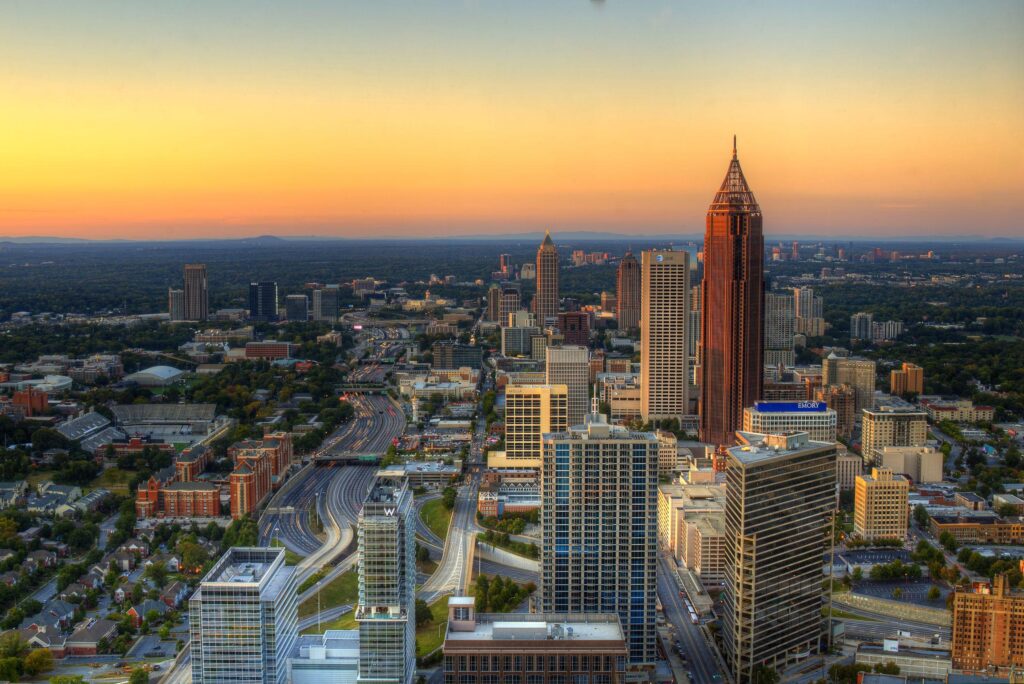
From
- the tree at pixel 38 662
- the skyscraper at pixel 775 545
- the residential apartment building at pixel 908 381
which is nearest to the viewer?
the skyscraper at pixel 775 545

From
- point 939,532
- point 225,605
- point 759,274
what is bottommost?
point 939,532

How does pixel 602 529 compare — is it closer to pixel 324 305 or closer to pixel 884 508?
pixel 884 508

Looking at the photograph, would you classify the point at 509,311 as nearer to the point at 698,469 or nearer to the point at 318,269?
the point at 698,469

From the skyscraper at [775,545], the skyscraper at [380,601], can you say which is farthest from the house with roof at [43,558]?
the skyscraper at [775,545]

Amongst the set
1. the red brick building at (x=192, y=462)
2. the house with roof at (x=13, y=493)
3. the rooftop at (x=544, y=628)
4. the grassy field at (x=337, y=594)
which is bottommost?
the grassy field at (x=337, y=594)

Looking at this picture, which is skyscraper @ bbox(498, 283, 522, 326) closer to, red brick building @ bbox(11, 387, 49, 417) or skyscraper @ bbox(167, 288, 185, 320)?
skyscraper @ bbox(167, 288, 185, 320)

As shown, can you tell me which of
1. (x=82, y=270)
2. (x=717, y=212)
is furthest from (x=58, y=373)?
(x=82, y=270)

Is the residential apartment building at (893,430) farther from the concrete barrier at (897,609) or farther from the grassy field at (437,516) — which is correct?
the grassy field at (437,516)
